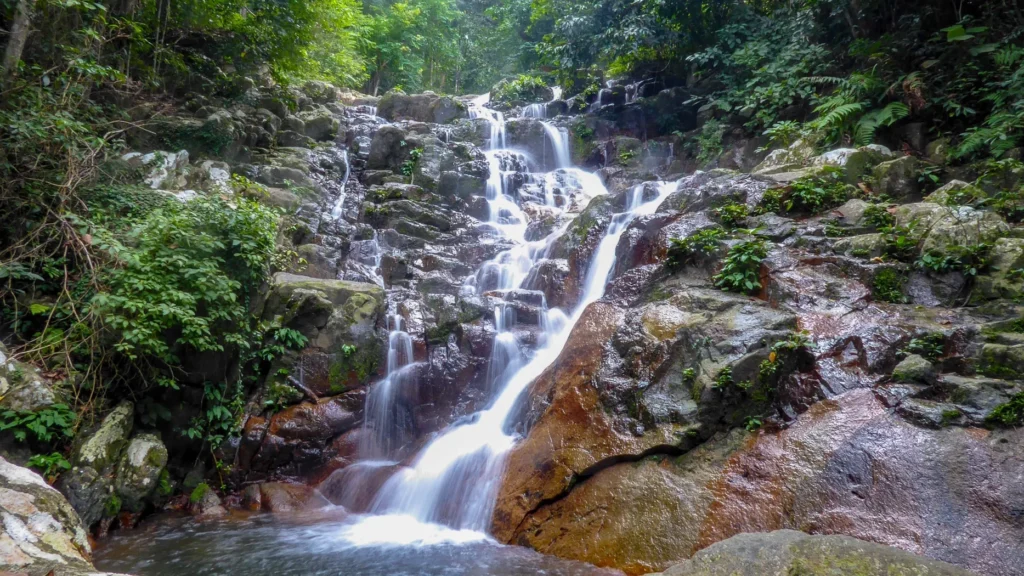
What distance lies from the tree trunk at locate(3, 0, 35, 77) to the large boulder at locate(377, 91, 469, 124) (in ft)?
41.2

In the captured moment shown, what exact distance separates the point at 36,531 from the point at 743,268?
286 inches

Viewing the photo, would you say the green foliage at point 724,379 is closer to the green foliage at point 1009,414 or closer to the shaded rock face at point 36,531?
the green foliage at point 1009,414

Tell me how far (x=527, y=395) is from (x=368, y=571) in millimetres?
2998

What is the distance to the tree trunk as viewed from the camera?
666 cm

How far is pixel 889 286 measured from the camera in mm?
6098

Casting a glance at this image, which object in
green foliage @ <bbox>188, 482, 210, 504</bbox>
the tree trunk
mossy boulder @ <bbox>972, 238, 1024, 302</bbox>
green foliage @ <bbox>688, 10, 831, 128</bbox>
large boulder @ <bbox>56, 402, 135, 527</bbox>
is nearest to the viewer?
mossy boulder @ <bbox>972, 238, 1024, 302</bbox>

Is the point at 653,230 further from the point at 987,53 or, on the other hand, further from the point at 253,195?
the point at 253,195

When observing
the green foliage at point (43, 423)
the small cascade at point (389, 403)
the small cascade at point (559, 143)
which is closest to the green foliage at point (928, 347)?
the small cascade at point (389, 403)

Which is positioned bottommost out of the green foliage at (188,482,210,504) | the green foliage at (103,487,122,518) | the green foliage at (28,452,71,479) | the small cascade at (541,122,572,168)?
the green foliage at (188,482,210,504)

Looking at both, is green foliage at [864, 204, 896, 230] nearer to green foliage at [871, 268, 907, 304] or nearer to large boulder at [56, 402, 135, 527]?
green foliage at [871, 268, 907, 304]

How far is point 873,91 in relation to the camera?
32.8ft

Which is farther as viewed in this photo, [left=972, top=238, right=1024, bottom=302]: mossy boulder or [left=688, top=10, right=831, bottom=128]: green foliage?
[left=688, top=10, right=831, bottom=128]: green foliage

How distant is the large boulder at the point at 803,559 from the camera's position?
2.93 metres

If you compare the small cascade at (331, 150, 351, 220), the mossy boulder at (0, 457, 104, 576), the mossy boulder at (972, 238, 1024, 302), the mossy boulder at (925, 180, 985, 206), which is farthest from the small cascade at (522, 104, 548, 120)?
the mossy boulder at (0, 457, 104, 576)
